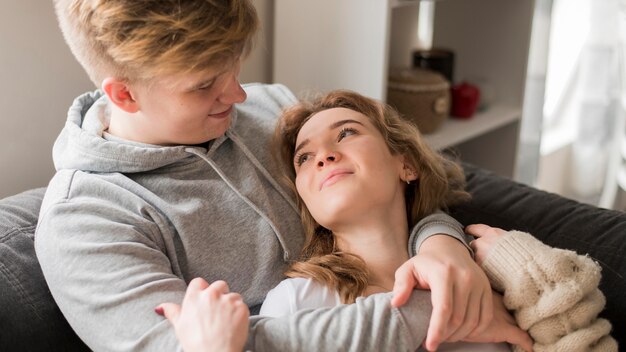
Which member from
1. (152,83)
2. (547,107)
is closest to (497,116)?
(547,107)

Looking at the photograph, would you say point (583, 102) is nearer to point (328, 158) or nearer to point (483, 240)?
point (483, 240)

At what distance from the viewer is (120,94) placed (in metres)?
1.16

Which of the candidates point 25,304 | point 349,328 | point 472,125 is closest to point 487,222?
point 349,328

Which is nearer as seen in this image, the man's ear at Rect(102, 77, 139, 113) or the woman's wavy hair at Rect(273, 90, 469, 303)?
the man's ear at Rect(102, 77, 139, 113)

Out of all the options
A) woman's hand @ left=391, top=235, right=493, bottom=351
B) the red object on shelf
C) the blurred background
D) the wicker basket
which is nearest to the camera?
woman's hand @ left=391, top=235, right=493, bottom=351

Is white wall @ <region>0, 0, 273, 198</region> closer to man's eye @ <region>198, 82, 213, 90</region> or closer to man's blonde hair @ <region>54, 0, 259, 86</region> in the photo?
man's blonde hair @ <region>54, 0, 259, 86</region>

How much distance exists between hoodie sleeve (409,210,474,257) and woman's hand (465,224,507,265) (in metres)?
0.01

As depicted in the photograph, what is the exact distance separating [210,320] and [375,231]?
16.2 inches

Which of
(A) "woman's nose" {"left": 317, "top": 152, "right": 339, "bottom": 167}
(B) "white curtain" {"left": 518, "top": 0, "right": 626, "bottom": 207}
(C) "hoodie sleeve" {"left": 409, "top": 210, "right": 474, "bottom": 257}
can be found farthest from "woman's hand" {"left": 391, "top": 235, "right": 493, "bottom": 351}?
(B) "white curtain" {"left": 518, "top": 0, "right": 626, "bottom": 207}

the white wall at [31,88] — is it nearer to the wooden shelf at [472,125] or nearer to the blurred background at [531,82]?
the blurred background at [531,82]

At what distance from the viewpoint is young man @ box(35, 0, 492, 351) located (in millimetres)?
1048

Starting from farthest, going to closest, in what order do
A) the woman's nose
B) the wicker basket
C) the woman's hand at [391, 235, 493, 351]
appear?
the wicker basket → the woman's nose → the woman's hand at [391, 235, 493, 351]

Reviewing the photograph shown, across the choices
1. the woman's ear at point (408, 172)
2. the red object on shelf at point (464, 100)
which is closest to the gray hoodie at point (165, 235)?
the woman's ear at point (408, 172)

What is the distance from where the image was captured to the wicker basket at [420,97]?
2.09 m
